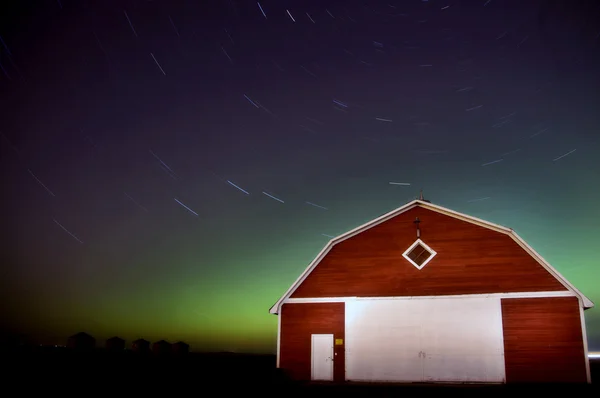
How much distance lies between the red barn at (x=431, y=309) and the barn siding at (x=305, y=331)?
39 millimetres

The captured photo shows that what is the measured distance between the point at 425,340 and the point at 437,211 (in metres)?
4.88

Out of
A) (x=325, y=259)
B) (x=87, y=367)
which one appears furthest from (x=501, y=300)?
(x=87, y=367)

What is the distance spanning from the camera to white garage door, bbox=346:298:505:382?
58.5 feet

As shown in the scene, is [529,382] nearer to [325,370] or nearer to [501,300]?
[501,300]

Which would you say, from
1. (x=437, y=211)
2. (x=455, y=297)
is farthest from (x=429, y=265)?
(x=437, y=211)

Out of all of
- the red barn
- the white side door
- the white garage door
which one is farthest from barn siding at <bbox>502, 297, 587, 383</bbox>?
the white side door

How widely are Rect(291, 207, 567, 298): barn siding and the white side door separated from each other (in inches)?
67.5

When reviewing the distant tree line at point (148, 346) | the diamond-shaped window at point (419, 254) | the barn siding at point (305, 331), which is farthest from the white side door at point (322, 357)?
the distant tree line at point (148, 346)

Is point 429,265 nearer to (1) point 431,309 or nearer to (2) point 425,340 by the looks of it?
(1) point 431,309

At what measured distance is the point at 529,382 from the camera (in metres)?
16.9

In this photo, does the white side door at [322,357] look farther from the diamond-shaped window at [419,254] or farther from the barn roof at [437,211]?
the diamond-shaped window at [419,254]

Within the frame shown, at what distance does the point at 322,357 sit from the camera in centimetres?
1950

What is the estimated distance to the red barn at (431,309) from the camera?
17.2 metres

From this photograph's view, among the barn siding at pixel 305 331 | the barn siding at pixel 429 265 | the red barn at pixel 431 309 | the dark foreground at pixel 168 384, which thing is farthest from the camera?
the barn siding at pixel 305 331
